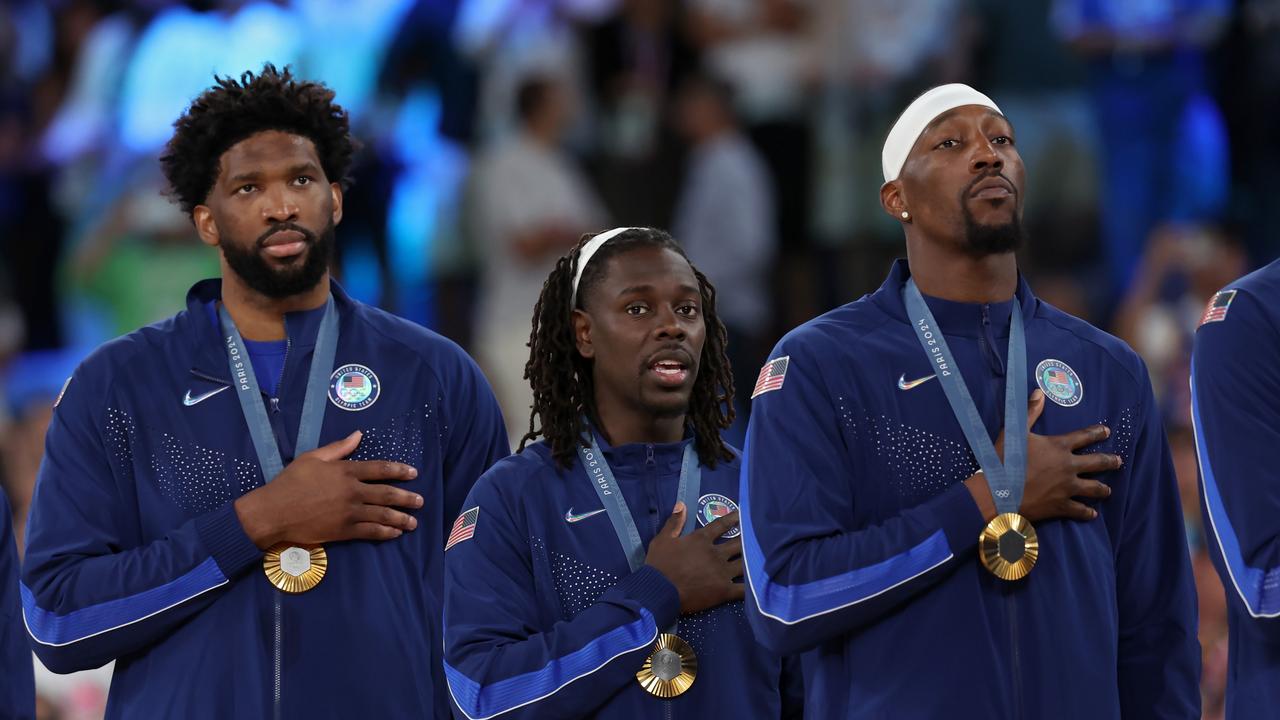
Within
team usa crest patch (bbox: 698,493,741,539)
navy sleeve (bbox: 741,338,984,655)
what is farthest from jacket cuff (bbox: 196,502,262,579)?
navy sleeve (bbox: 741,338,984,655)

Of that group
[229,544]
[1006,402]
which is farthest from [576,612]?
[1006,402]

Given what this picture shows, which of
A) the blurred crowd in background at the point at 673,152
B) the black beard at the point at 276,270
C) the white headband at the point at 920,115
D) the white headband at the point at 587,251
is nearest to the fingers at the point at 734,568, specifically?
the white headband at the point at 587,251

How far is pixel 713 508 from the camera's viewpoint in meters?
4.12

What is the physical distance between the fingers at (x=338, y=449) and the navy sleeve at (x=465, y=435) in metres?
0.26

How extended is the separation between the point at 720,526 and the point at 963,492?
0.64 metres

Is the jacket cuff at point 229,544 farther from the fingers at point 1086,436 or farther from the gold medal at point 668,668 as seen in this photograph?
the fingers at point 1086,436

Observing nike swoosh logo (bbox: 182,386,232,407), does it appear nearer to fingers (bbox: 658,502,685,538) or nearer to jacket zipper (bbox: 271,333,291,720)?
jacket zipper (bbox: 271,333,291,720)

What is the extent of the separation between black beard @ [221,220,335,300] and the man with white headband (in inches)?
47.7

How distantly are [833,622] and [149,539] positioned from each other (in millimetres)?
1659

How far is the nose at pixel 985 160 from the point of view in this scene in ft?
12.5

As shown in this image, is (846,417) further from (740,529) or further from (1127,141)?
(1127,141)

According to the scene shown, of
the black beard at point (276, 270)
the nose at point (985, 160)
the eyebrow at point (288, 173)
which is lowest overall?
the nose at point (985, 160)

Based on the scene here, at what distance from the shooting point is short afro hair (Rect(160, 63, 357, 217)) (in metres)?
4.52

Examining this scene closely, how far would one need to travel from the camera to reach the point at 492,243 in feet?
34.8
